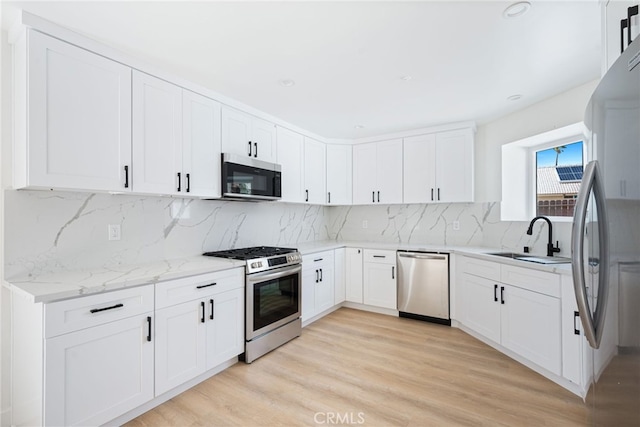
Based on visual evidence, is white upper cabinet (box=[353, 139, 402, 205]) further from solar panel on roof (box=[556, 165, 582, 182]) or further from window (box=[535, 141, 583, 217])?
solar panel on roof (box=[556, 165, 582, 182])

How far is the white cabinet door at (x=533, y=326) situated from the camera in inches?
91.8

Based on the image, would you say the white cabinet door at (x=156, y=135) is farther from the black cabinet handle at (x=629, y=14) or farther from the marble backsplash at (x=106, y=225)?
the black cabinet handle at (x=629, y=14)

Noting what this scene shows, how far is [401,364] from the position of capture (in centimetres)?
264

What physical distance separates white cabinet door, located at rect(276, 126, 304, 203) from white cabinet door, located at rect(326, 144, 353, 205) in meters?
0.63

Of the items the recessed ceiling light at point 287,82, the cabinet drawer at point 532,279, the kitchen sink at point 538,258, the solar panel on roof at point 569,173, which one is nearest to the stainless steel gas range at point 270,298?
the recessed ceiling light at point 287,82

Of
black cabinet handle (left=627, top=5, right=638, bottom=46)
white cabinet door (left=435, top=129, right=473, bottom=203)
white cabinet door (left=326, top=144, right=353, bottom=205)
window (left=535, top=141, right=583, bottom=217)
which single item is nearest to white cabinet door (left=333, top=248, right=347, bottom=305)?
white cabinet door (left=326, top=144, right=353, bottom=205)

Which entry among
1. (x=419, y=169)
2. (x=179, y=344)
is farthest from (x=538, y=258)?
(x=179, y=344)

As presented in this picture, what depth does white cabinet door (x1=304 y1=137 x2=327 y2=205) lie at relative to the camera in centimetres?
406

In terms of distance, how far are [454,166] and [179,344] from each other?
350 cm

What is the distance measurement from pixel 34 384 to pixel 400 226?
3999mm

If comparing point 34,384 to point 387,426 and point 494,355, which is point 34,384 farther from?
point 494,355

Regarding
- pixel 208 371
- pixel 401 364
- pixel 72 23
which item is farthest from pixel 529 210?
pixel 72 23

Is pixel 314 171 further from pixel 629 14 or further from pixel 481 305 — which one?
pixel 629 14

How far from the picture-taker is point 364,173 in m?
4.43
